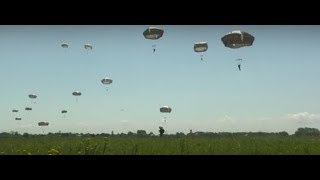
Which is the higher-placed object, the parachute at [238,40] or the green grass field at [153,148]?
the parachute at [238,40]

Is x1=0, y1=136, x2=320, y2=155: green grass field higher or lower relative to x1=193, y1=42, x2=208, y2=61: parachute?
lower

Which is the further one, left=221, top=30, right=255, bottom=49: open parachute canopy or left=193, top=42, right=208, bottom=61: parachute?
left=193, top=42, right=208, bottom=61: parachute

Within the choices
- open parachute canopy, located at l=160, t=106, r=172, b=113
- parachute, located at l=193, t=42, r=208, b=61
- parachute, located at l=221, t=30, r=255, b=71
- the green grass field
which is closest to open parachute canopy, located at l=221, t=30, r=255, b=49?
parachute, located at l=221, t=30, r=255, b=71

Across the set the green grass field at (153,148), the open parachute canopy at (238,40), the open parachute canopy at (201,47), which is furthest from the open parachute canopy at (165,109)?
the open parachute canopy at (238,40)

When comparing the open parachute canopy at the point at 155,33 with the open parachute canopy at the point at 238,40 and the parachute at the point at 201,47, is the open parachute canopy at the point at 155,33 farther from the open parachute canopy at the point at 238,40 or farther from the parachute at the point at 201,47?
the open parachute canopy at the point at 238,40

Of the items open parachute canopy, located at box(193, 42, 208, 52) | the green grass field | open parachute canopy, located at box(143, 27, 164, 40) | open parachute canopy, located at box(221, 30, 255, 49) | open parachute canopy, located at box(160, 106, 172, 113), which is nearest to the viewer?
open parachute canopy, located at box(221, 30, 255, 49)

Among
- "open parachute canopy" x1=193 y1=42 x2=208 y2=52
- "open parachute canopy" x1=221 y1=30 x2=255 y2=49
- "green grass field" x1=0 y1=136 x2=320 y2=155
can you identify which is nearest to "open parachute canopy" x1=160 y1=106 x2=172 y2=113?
"green grass field" x1=0 y1=136 x2=320 y2=155

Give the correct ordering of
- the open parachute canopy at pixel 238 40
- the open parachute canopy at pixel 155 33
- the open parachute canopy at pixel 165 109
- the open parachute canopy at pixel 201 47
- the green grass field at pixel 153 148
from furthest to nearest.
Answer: the open parachute canopy at pixel 165 109 < the open parachute canopy at pixel 201 47 < the open parachute canopy at pixel 155 33 < the green grass field at pixel 153 148 < the open parachute canopy at pixel 238 40

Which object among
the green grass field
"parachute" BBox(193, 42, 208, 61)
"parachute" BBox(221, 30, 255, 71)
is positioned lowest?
the green grass field

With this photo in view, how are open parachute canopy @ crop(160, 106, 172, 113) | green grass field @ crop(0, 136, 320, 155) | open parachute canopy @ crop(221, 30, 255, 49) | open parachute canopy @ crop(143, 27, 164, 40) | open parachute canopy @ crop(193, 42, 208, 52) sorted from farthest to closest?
1. open parachute canopy @ crop(160, 106, 172, 113)
2. open parachute canopy @ crop(193, 42, 208, 52)
3. open parachute canopy @ crop(143, 27, 164, 40)
4. green grass field @ crop(0, 136, 320, 155)
5. open parachute canopy @ crop(221, 30, 255, 49)

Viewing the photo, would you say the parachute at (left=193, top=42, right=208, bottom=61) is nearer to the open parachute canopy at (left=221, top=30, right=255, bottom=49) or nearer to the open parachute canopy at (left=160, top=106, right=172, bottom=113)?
the open parachute canopy at (left=221, top=30, right=255, bottom=49)

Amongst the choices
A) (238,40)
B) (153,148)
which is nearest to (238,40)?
(238,40)
